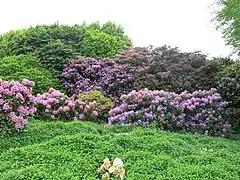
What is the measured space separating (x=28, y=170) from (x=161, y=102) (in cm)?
451

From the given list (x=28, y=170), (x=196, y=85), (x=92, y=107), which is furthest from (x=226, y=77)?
(x=28, y=170)

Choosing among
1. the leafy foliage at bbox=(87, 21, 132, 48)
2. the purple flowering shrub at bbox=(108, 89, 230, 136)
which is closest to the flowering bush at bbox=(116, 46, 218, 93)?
the purple flowering shrub at bbox=(108, 89, 230, 136)

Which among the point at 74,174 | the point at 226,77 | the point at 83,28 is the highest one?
the point at 83,28

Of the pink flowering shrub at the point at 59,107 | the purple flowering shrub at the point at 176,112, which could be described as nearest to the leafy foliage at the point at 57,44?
the pink flowering shrub at the point at 59,107

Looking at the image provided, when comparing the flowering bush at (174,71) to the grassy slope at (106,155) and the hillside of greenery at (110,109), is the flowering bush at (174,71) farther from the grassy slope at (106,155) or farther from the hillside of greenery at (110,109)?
the grassy slope at (106,155)

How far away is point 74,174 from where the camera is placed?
605 cm

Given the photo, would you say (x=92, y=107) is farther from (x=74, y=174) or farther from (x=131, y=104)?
(x=74, y=174)

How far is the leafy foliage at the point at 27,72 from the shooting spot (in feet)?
39.3

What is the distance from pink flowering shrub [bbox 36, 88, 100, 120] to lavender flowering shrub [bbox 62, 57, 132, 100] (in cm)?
206

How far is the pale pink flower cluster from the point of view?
7801mm

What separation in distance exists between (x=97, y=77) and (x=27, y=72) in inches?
74.2

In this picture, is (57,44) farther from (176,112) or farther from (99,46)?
(176,112)

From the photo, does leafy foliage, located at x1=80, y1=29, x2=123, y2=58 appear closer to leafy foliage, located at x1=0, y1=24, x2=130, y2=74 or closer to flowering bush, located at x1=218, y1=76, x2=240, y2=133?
leafy foliage, located at x1=0, y1=24, x2=130, y2=74

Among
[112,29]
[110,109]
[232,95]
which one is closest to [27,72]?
[110,109]
